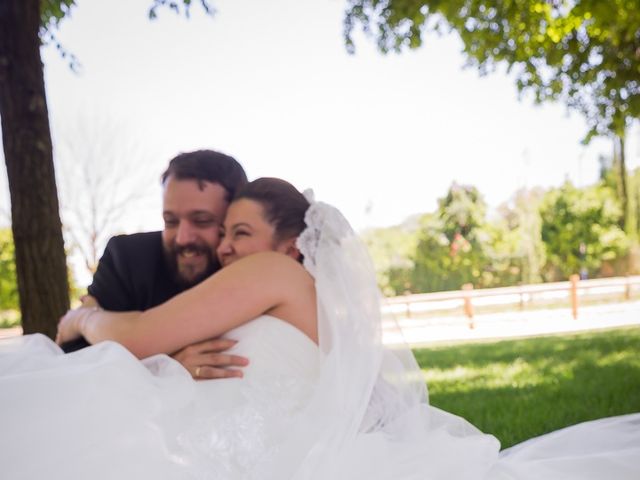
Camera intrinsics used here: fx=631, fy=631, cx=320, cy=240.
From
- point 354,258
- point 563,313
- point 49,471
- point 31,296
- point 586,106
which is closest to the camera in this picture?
point 49,471

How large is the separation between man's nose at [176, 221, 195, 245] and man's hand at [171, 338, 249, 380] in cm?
105

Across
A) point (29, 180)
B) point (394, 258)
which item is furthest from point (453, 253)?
point (29, 180)

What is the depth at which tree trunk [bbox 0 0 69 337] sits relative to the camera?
4516 mm

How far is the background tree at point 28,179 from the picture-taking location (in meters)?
4.52

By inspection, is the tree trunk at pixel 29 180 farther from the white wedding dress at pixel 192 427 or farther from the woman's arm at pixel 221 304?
the woman's arm at pixel 221 304

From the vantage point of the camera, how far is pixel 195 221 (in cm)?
295

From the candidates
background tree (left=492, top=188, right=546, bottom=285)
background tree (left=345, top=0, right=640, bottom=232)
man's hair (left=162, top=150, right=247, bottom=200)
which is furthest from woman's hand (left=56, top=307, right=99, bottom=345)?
background tree (left=492, top=188, right=546, bottom=285)

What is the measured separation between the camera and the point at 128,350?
6.55ft

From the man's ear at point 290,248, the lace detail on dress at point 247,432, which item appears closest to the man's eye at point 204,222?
the man's ear at point 290,248

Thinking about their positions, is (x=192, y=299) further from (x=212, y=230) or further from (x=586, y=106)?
(x=586, y=106)

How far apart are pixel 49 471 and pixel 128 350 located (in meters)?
0.52

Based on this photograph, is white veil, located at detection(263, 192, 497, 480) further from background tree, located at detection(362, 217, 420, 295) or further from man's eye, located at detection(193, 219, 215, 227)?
background tree, located at detection(362, 217, 420, 295)

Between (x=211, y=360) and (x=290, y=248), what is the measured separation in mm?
590

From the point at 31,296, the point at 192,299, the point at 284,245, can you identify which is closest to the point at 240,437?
the point at 192,299
